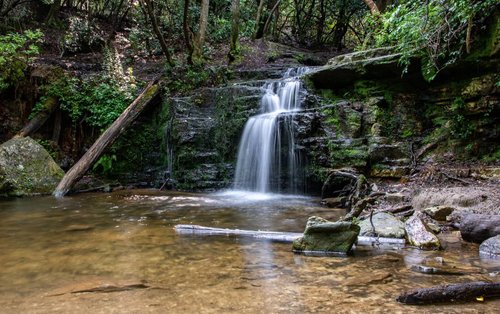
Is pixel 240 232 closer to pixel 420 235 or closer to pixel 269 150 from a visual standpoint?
pixel 420 235

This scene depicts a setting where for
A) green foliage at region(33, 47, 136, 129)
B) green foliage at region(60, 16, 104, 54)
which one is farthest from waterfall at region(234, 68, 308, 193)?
green foliage at region(60, 16, 104, 54)

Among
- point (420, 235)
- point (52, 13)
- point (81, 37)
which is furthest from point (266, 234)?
point (52, 13)

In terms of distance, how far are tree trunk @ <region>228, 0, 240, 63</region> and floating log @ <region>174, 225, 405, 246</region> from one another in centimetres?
1076

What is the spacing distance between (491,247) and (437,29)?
4.79 metres

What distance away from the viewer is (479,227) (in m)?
4.00

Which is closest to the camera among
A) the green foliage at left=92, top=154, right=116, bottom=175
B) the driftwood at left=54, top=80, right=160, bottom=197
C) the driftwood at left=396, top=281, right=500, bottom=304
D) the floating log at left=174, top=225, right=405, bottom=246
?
the driftwood at left=396, top=281, right=500, bottom=304

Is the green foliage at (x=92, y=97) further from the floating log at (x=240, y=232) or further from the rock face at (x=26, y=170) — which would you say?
the floating log at (x=240, y=232)

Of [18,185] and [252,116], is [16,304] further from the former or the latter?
[252,116]

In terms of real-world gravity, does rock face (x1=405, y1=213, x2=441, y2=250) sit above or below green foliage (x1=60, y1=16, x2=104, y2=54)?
below

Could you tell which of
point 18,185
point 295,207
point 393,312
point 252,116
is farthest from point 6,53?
point 393,312

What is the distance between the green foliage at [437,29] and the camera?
6594 millimetres

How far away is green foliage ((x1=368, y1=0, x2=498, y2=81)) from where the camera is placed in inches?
260

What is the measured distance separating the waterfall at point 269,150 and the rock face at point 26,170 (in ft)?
15.0

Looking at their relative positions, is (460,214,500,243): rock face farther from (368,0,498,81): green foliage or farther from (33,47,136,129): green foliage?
(33,47,136,129): green foliage
